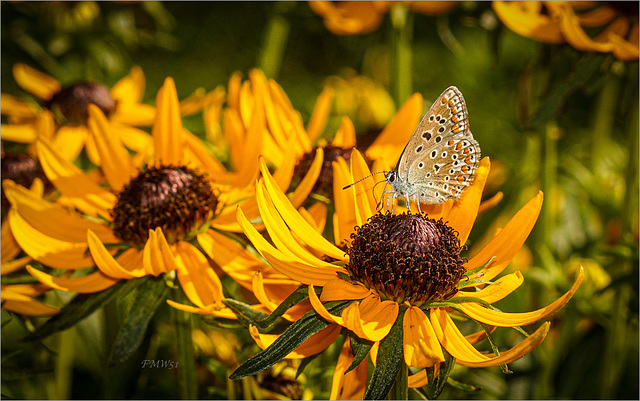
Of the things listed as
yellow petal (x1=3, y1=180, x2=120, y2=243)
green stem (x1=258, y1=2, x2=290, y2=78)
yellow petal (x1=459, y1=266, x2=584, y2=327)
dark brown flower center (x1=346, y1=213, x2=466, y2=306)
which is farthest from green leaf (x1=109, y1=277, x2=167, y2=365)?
green stem (x1=258, y1=2, x2=290, y2=78)

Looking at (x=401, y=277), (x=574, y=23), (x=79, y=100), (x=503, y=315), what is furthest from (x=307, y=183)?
(x=79, y=100)

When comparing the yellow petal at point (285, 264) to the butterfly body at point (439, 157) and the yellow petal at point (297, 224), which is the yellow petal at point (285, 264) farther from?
the butterfly body at point (439, 157)

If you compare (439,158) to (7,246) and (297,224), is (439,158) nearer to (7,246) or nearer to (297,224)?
(297,224)

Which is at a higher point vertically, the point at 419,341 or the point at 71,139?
the point at 71,139

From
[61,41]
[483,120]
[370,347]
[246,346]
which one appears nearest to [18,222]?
[246,346]

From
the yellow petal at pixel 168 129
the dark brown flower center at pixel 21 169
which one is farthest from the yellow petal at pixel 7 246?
the yellow petal at pixel 168 129

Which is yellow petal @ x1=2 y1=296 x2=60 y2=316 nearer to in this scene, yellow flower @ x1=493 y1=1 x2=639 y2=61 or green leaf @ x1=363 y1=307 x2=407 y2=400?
green leaf @ x1=363 y1=307 x2=407 y2=400
